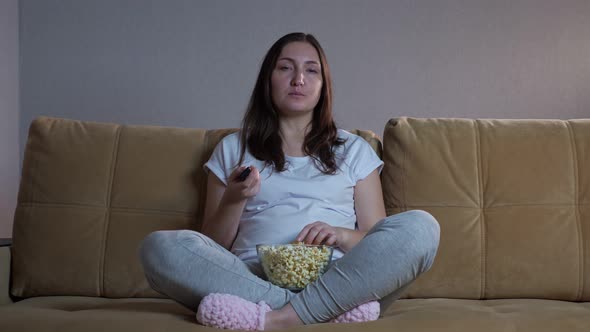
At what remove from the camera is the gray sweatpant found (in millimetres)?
1482

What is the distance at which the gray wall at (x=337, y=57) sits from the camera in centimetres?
277

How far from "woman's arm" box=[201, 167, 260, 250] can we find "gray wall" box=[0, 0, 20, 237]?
1203 millimetres

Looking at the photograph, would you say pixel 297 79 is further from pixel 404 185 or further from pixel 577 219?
pixel 577 219

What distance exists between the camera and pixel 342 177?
6.44 feet

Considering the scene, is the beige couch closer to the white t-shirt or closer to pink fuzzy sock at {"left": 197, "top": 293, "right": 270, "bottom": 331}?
the white t-shirt

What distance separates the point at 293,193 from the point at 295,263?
394 millimetres

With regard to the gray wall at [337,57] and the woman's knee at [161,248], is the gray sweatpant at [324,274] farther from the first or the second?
the gray wall at [337,57]

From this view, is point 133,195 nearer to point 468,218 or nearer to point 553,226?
point 468,218

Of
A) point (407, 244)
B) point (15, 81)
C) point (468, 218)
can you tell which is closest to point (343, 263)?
point (407, 244)

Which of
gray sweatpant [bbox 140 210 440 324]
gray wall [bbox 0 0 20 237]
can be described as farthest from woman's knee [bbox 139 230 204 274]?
gray wall [bbox 0 0 20 237]

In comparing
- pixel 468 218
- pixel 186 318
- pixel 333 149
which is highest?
→ pixel 333 149

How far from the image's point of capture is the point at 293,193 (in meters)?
1.92

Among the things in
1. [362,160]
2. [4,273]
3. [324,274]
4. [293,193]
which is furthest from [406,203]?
[4,273]

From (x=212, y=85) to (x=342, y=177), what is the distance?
3.38 feet
